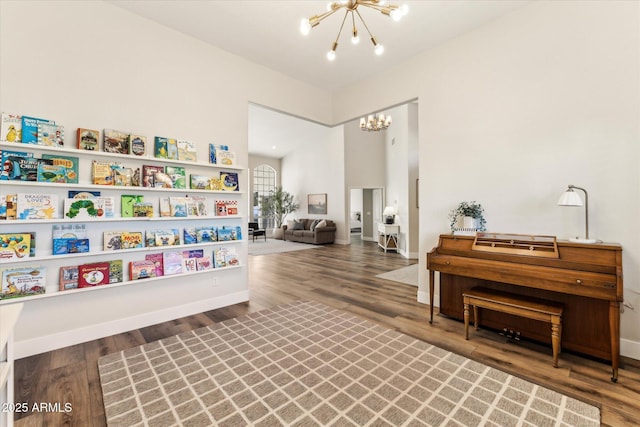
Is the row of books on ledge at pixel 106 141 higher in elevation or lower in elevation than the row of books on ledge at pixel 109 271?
higher

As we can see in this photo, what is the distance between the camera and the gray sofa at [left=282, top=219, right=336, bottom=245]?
9828mm

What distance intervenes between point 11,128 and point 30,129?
12cm

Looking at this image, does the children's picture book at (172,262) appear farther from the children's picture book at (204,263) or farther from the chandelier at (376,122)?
the chandelier at (376,122)

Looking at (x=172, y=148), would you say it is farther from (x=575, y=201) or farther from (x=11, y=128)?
(x=575, y=201)

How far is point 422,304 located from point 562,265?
1700 mm

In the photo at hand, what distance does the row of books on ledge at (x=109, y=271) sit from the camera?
2385 mm

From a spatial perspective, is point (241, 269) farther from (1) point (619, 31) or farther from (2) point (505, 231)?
(1) point (619, 31)

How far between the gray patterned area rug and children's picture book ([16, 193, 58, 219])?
1.36m

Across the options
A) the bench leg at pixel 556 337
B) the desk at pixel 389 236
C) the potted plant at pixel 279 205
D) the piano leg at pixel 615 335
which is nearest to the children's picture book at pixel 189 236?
the bench leg at pixel 556 337

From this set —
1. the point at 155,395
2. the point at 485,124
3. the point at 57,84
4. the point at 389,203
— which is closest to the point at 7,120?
the point at 57,84

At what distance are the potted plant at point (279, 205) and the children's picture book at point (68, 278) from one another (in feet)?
30.3

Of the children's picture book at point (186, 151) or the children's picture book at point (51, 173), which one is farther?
the children's picture book at point (186, 151)

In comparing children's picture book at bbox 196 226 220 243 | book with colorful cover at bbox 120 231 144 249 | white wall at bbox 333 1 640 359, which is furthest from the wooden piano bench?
book with colorful cover at bbox 120 231 144 249

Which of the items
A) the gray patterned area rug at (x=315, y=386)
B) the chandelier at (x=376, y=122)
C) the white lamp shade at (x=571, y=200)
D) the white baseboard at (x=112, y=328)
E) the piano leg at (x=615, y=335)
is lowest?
the gray patterned area rug at (x=315, y=386)
